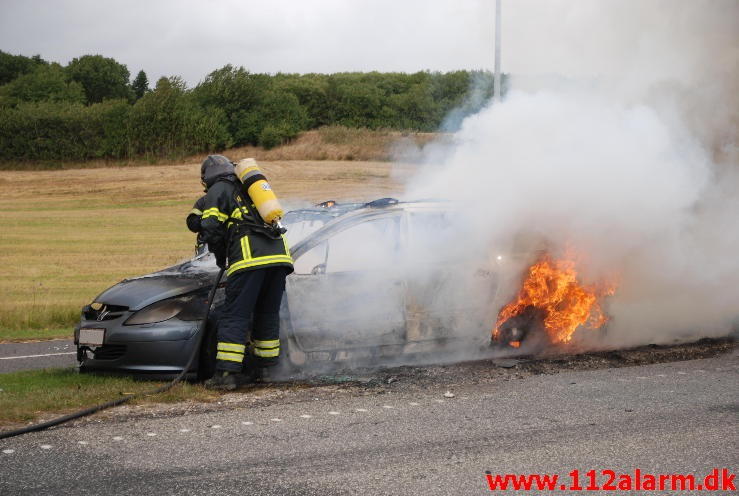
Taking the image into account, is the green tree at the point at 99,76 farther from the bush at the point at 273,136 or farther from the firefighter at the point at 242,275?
the firefighter at the point at 242,275

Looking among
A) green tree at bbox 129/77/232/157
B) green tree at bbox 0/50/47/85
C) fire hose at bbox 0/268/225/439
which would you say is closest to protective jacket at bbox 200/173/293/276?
fire hose at bbox 0/268/225/439

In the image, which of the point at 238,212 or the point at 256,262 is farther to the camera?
the point at 238,212

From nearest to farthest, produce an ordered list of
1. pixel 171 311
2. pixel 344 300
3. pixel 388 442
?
pixel 388 442 < pixel 171 311 < pixel 344 300

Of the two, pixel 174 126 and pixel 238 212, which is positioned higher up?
pixel 174 126

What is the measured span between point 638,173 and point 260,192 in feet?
13.1

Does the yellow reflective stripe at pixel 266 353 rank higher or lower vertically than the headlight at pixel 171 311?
lower

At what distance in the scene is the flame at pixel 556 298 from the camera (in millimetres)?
7797

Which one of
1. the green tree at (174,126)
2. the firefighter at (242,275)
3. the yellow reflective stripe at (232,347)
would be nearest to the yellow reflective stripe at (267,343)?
the firefighter at (242,275)

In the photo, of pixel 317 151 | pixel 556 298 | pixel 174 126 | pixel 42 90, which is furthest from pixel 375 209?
pixel 42 90

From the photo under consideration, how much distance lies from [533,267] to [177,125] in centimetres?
2857

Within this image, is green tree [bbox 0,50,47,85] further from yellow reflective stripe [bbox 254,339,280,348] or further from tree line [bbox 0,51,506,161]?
yellow reflective stripe [bbox 254,339,280,348]

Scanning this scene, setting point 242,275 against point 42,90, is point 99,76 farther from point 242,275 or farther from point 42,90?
point 242,275

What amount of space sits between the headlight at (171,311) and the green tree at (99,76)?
40459mm

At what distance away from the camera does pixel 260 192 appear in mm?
6516
